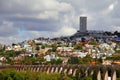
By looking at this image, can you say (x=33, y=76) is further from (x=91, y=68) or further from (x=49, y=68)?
(x=49, y=68)

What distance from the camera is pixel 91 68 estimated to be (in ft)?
287

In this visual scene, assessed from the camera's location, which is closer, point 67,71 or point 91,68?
point 91,68

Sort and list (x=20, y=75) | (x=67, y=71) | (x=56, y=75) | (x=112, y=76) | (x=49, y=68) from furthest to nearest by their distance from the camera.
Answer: (x=49, y=68) → (x=67, y=71) → (x=20, y=75) → (x=56, y=75) → (x=112, y=76)

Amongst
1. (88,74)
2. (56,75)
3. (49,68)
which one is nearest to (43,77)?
(56,75)

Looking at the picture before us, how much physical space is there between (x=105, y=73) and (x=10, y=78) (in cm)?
1944

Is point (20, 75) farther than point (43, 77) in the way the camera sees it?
Yes

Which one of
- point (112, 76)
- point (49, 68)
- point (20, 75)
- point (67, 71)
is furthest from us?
point (49, 68)

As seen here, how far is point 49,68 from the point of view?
11681cm

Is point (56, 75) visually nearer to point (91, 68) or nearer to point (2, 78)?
point (91, 68)

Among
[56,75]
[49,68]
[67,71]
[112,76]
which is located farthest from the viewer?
[49,68]

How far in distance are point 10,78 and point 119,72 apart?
62.6ft

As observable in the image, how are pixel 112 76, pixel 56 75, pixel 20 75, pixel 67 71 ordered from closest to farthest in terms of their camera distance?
pixel 112 76 < pixel 56 75 < pixel 20 75 < pixel 67 71

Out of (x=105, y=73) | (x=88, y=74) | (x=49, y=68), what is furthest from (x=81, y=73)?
(x=49, y=68)

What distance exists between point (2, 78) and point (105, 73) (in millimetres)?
22940
